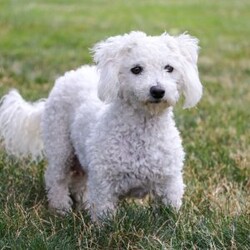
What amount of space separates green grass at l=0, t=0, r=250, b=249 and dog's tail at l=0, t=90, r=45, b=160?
0.87 feet

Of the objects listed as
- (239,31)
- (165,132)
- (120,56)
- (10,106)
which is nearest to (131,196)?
(165,132)

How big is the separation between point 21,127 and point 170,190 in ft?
7.11

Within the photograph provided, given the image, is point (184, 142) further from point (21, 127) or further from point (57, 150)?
point (57, 150)

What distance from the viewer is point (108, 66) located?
541 centimetres

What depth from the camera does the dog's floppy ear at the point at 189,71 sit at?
213 inches

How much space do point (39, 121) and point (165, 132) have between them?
6.34 feet

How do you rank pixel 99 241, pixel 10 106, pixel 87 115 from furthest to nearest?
1. pixel 10 106
2. pixel 87 115
3. pixel 99 241

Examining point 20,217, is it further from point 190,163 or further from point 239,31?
point 239,31

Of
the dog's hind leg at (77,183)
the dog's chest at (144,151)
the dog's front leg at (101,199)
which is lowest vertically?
the dog's hind leg at (77,183)

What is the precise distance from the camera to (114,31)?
53.6 feet

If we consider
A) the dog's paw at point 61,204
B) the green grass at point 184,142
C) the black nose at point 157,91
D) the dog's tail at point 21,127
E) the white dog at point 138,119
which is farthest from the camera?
the dog's tail at point 21,127

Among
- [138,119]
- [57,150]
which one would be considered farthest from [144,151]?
[57,150]

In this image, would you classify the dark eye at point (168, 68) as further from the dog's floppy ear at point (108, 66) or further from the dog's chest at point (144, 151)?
the dog's chest at point (144, 151)

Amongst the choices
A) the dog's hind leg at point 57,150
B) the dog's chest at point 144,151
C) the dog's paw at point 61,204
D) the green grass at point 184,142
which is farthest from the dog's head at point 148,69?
the dog's paw at point 61,204
